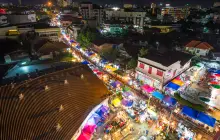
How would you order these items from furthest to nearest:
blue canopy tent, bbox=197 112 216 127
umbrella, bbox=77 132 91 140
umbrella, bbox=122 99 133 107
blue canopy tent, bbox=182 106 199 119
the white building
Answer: the white building < umbrella, bbox=122 99 133 107 < blue canopy tent, bbox=182 106 199 119 < blue canopy tent, bbox=197 112 216 127 < umbrella, bbox=77 132 91 140

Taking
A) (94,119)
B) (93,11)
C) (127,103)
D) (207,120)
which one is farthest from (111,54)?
(93,11)

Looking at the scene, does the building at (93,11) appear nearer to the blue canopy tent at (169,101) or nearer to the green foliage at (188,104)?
the blue canopy tent at (169,101)

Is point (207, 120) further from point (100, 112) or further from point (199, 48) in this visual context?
point (199, 48)

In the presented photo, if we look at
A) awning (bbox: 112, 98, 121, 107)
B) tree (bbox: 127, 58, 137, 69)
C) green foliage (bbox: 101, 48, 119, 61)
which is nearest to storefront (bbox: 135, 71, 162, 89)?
tree (bbox: 127, 58, 137, 69)

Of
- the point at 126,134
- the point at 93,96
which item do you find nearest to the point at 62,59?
the point at 93,96

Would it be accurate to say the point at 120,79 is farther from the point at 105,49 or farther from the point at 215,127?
the point at 215,127

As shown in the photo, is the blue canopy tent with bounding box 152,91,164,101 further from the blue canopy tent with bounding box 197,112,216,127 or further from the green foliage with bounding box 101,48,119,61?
the green foliage with bounding box 101,48,119,61
